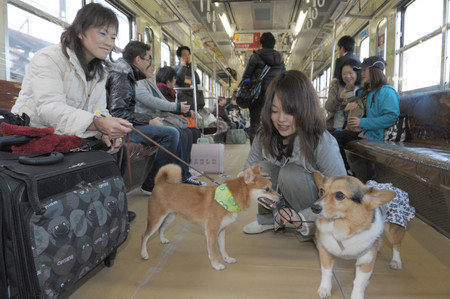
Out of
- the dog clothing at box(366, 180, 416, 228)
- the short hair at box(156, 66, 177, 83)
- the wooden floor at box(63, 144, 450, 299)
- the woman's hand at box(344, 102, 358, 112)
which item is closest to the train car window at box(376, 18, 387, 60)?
the woman's hand at box(344, 102, 358, 112)

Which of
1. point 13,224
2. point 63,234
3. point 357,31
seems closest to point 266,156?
point 63,234

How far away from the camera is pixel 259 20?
8.94 metres

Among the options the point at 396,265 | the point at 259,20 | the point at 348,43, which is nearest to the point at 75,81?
the point at 396,265

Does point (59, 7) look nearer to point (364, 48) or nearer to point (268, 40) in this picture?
point (268, 40)

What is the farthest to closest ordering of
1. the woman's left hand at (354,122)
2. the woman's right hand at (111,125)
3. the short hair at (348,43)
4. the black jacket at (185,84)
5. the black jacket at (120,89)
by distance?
the black jacket at (185,84)
the short hair at (348,43)
the woman's left hand at (354,122)
the black jacket at (120,89)
the woman's right hand at (111,125)

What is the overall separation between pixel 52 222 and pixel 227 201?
0.84 meters

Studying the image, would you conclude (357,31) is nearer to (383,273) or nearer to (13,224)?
(383,273)

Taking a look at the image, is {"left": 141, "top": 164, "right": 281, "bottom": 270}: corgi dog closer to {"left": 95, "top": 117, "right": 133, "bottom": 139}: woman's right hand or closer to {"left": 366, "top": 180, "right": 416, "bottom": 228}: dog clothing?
{"left": 95, "top": 117, "right": 133, "bottom": 139}: woman's right hand

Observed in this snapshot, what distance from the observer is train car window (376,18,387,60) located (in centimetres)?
540

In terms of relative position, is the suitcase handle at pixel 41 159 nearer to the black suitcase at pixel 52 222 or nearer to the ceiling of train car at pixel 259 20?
the black suitcase at pixel 52 222

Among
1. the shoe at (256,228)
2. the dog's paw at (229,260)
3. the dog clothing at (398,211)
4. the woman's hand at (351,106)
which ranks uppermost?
the woman's hand at (351,106)

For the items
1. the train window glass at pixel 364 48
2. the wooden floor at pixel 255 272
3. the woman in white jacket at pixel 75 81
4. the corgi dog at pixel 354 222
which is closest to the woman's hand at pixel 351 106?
the wooden floor at pixel 255 272

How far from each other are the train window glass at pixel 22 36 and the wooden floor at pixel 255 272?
2099 mm

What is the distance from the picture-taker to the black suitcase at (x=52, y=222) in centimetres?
93
